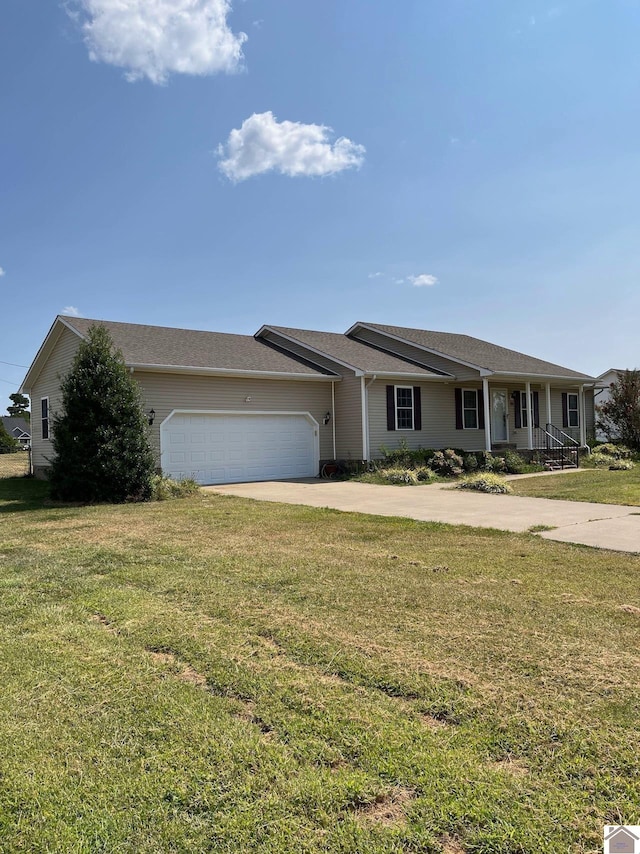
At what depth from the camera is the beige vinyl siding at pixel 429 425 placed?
18.0m

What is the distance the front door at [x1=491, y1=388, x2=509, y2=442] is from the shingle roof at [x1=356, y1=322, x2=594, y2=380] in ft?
4.05

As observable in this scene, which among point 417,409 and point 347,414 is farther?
point 417,409

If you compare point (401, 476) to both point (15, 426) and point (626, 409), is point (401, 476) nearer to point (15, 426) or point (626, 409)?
point (626, 409)

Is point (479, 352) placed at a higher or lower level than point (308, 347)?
higher

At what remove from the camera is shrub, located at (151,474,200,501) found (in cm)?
1232

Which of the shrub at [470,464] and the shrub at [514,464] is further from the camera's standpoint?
the shrub at [470,464]

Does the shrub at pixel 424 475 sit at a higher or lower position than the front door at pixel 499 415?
lower

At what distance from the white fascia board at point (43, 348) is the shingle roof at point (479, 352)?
1147 centimetres

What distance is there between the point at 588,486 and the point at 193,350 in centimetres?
1159

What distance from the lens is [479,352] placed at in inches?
871

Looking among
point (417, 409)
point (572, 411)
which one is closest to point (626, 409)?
point (572, 411)

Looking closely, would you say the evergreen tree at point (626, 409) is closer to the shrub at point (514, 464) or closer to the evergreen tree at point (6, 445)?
the shrub at point (514, 464)

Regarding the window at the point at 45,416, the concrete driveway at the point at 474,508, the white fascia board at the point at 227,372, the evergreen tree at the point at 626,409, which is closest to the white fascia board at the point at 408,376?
the white fascia board at the point at 227,372

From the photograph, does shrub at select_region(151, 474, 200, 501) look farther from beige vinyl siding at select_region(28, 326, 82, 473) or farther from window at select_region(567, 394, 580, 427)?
window at select_region(567, 394, 580, 427)
